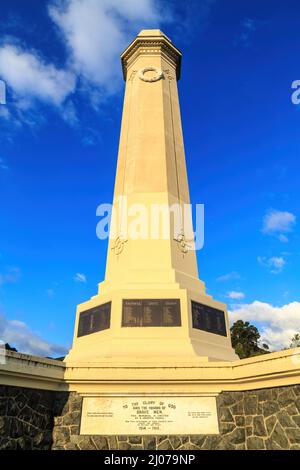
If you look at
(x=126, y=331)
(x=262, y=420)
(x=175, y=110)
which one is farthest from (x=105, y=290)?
(x=175, y=110)

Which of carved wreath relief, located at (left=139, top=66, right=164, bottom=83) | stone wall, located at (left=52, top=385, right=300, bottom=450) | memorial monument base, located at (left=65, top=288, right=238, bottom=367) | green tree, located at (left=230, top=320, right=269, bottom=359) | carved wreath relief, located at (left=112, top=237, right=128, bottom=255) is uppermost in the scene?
carved wreath relief, located at (left=139, top=66, right=164, bottom=83)

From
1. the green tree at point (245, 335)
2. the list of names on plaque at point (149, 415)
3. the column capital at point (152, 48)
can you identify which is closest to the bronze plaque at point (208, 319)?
the list of names on plaque at point (149, 415)

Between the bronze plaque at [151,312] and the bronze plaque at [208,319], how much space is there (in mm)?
771

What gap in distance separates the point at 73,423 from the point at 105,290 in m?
5.35

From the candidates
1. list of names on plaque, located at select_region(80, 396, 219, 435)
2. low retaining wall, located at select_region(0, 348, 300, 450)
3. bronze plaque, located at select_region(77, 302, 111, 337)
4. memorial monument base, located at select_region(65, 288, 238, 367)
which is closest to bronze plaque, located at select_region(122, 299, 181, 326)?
memorial monument base, located at select_region(65, 288, 238, 367)

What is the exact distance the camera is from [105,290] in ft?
43.7

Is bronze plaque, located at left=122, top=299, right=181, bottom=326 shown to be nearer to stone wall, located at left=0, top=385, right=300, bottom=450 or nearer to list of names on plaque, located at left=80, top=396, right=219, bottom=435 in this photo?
list of names on plaque, located at left=80, top=396, right=219, bottom=435

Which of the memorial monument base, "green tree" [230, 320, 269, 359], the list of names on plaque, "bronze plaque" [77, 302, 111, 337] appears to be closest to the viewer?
the list of names on plaque

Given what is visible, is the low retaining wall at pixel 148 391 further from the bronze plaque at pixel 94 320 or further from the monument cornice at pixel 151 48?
the monument cornice at pixel 151 48

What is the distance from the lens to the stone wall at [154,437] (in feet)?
25.5

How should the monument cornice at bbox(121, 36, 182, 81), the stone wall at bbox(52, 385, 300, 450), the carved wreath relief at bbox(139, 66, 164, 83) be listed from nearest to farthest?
the stone wall at bbox(52, 385, 300, 450)
the carved wreath relief at bbox(139, 66, 164, 83)
the monument cornice at bbox(121, 36, 182, 81)

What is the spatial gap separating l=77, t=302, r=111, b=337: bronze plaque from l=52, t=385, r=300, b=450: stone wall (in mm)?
3127

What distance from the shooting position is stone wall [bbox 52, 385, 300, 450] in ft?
26.1
